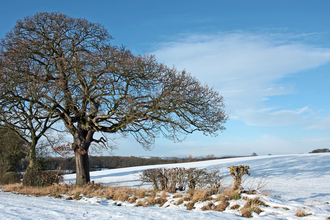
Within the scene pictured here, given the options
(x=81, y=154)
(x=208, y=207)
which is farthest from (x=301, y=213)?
(x=81, y=154)

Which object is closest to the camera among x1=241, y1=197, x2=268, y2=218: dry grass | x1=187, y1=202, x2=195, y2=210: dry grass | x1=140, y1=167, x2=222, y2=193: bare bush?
x1=241, y1=197, x2=268, y2=218: dry grass

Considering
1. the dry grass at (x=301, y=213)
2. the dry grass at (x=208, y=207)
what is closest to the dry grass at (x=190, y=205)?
the dry grass at (x=208, y=207)

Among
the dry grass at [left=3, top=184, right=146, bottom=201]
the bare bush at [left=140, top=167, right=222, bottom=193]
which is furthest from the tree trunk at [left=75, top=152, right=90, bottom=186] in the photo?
the bare bush at [left=140, top=167, right=222, bottom=193]

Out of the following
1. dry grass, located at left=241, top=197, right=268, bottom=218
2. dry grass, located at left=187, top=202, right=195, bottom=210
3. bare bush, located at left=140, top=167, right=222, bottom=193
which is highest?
bare bush, located at left=140, top=167, right=222, bottom=193

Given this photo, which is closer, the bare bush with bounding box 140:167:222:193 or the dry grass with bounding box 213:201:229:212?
the dry grass with bounding box 213:201:229:212

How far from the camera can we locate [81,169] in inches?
502

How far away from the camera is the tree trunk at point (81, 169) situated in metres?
12.5

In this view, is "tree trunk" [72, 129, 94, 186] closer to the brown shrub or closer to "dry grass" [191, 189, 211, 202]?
"dry grass" [191, 189, 211, 202]

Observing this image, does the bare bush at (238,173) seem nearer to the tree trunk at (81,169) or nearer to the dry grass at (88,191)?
the dry grass at (88,191)

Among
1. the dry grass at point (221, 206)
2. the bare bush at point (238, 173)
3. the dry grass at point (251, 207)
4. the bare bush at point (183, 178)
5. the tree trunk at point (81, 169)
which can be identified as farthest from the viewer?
the tree trunk at point (81, 169)

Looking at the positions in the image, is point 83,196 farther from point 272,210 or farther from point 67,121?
point 272,210

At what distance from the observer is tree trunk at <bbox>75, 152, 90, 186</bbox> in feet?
41.2

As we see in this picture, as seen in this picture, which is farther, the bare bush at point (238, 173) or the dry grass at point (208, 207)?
the bare bush at point (238, 173)

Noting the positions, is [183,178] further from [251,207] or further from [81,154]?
[81,154]
